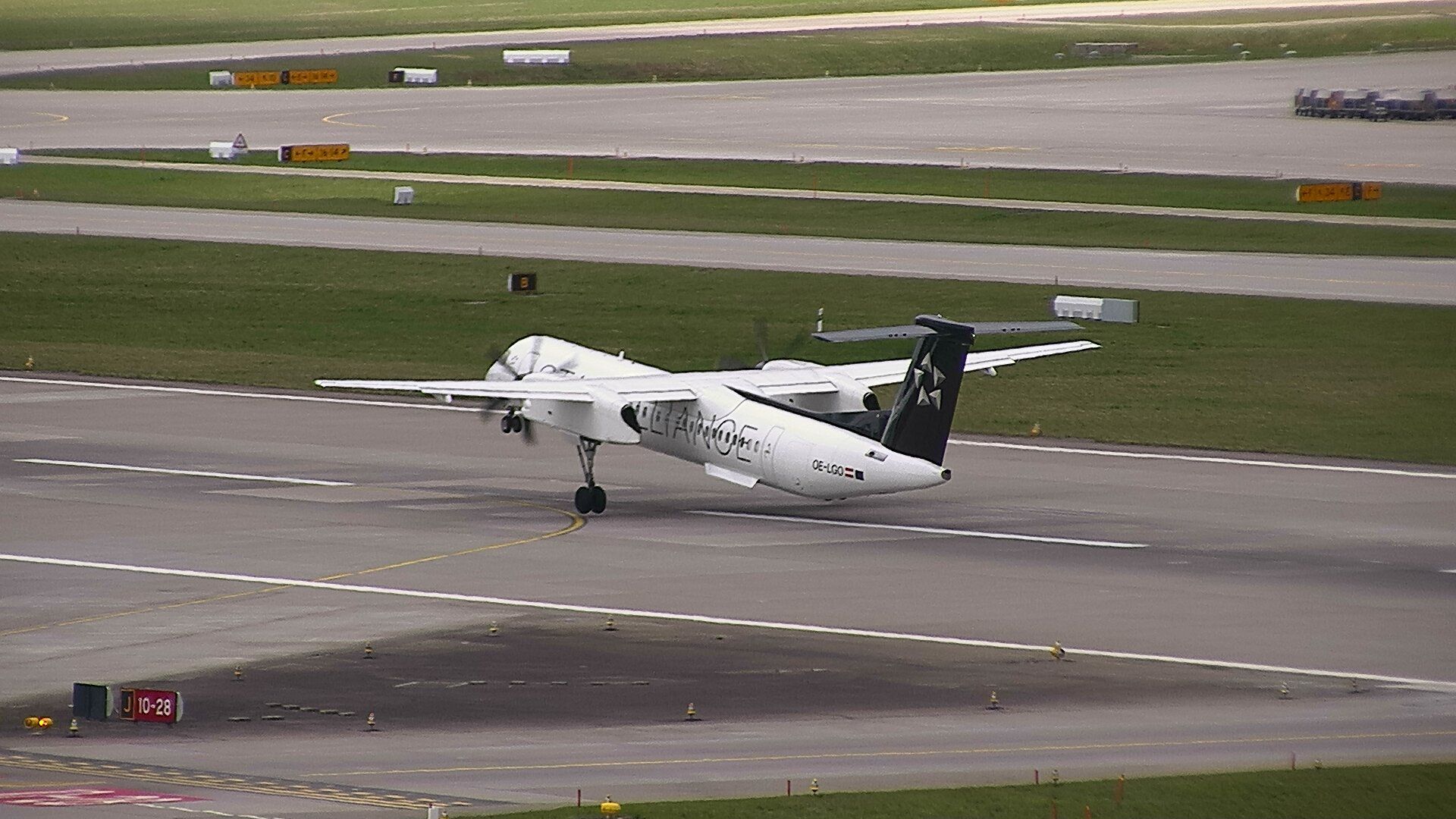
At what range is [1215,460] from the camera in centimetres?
5675

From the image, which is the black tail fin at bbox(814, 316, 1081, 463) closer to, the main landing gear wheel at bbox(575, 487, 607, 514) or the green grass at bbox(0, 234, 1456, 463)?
the main landing gear wheel at bbox(575, 487, 607, 514)


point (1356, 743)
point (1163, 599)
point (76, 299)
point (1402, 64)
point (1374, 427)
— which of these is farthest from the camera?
point (1402, 64)

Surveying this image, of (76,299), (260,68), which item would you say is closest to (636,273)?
(76,299)

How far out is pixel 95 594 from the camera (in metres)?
41.8

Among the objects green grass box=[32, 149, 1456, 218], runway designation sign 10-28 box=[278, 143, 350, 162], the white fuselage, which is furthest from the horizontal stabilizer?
runway designation sign 10-28 box=[278, 143, 350, 162]

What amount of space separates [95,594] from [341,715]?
1062cm

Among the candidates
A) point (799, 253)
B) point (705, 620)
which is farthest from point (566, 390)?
point (799, 253)

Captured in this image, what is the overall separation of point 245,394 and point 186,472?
1187cm

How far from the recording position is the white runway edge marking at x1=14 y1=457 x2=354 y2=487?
53.5 meters

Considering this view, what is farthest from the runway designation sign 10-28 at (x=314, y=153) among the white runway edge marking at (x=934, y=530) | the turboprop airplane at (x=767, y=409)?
the white runway edge marking at (x=934, y=530)

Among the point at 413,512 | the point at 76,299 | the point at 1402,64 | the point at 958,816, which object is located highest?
the point at 1402,64

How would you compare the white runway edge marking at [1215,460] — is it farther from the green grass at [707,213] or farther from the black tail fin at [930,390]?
the green grass at [707,213]

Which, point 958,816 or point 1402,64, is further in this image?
point 1402,64

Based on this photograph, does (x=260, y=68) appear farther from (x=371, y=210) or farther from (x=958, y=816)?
(x=958, y=816)
